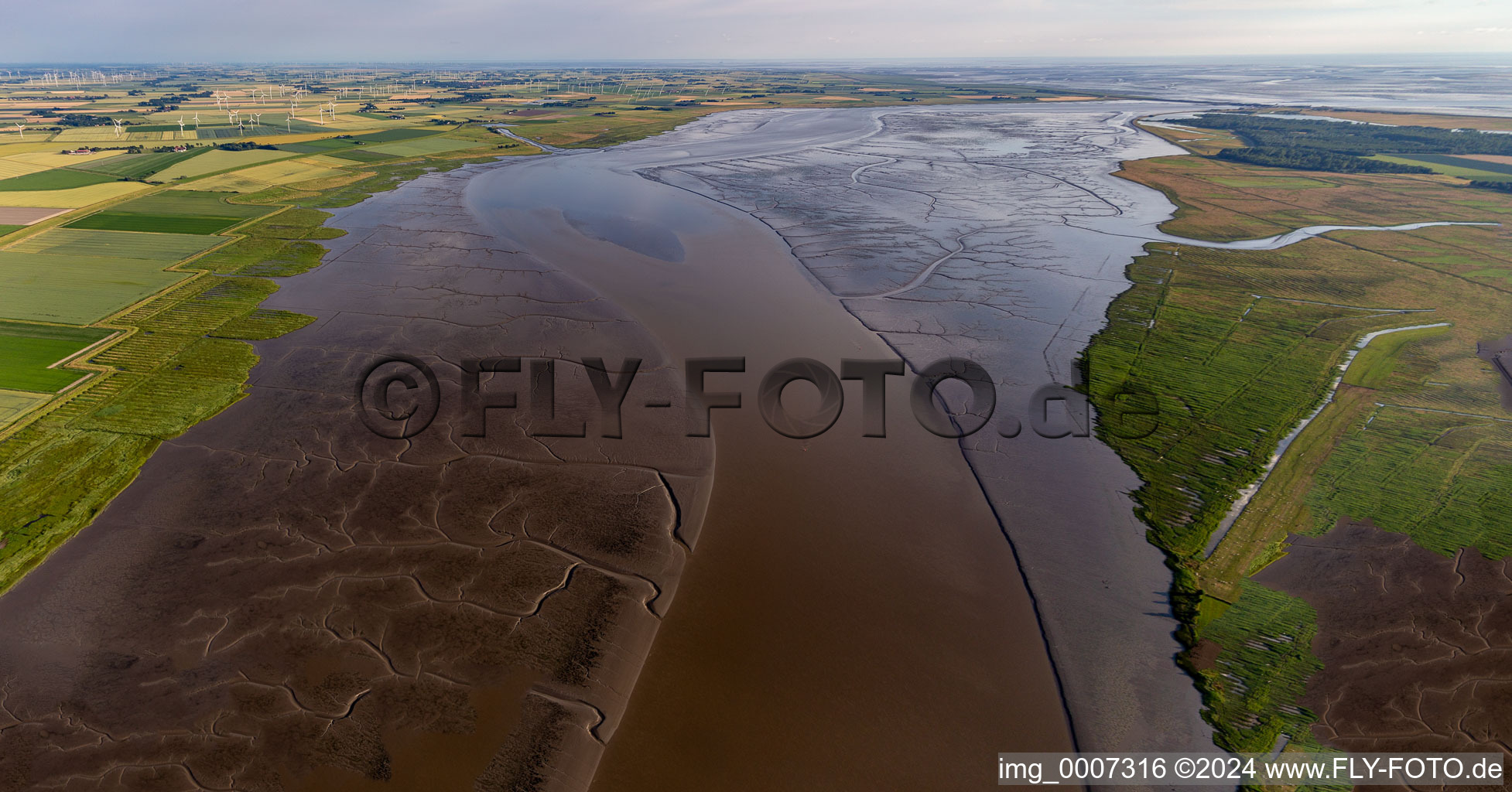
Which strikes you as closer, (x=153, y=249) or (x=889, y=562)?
(x=889, y=562)

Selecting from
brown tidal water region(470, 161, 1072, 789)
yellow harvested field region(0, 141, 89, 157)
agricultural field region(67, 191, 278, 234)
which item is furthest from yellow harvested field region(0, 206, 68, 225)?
brown tidal water region(470, 161, 1072, 789)

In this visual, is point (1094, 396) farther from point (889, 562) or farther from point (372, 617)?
point (372, 617)

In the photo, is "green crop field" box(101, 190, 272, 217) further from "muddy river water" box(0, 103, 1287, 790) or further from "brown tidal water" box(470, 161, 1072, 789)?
"brown tidal water" box(470, 161, 1072, 789)

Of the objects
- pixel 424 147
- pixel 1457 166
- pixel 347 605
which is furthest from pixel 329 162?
pixel 1457 166

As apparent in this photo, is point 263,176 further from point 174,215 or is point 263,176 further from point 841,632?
point 841,632

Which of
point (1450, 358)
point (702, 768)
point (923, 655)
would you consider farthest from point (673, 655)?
point (1450, 358)
